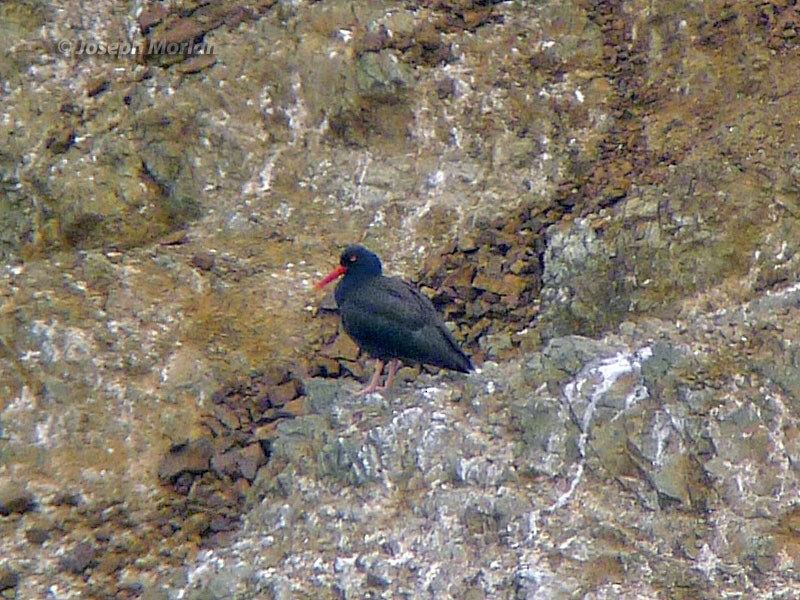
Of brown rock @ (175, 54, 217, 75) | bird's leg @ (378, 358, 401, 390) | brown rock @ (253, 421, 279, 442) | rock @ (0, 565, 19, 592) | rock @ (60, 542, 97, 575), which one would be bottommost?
rock @ (0, 565, 19, 592)

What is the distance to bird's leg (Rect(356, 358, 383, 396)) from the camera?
1134cm

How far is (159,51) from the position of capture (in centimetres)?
1396

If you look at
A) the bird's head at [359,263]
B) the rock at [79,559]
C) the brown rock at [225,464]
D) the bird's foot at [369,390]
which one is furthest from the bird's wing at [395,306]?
the rock at [79,559]

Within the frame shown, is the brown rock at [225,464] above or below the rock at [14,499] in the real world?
above

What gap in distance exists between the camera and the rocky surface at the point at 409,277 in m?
9.59

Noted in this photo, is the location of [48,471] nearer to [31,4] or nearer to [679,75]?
[31,4]

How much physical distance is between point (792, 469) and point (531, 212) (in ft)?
14.3

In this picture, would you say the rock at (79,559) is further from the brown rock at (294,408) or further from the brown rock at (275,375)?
the brown rock at (275,375)

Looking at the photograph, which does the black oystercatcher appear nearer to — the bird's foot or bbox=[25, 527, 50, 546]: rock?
the bird's foot

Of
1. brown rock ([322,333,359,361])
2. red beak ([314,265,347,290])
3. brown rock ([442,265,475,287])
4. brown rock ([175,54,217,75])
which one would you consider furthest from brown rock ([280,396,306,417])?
brown rock ([175,54,217,75])

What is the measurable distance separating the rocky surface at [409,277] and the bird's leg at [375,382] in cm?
16

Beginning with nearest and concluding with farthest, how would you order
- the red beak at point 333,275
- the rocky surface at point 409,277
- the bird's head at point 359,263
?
1. the rocky surface at point 409,277
2. the bird's head at point 359,263
3. the red beak at point 333,275

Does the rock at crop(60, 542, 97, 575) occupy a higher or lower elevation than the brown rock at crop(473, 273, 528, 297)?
lower

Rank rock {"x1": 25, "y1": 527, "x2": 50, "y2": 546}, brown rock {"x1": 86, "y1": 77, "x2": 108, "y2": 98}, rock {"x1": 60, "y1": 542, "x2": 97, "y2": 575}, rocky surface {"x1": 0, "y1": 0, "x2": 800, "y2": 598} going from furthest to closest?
brown rock {"x1": 86, "y1": 77, "x2": 108, "y2": 98} < rock {"x1": 25, "y1": 527, "x2": 50, "y2": 546} < rock {"x1": 60, "y1": 542, "x2": 97, "y2": 575} < rocky surface {"x1": 0, "y1": 0, "x2": 800, "y2": 598}
